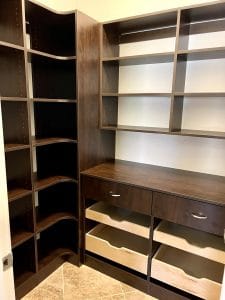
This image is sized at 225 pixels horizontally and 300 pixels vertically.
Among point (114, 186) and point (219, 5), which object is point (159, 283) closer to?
point (114, 186)

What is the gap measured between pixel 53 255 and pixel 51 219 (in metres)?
0.35

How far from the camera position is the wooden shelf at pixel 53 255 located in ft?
6.18

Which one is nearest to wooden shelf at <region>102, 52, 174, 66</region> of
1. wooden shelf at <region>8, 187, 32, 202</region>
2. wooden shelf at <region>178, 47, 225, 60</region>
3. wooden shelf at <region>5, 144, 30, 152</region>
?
wooden shelf at <region>178, 47, 225, 60</region>

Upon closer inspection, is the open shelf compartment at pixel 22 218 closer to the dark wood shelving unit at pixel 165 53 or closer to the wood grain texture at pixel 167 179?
the wood grain texture at pixel 167 179

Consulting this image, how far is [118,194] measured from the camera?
172 cm

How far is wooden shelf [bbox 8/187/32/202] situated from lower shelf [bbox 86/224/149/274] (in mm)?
702

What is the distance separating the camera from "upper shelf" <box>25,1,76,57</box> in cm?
168

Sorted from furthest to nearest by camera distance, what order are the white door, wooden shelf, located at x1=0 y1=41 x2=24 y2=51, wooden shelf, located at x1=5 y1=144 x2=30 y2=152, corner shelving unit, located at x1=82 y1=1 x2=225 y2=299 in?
corner shelving unit, located at x1=82 y1=1 x2=225 y2=299 < wooden shelf, located at x1=5 y1=144 x2=30 y2=152 < wooden shelf, located at x1=0 y1=41 x2=24 y2=51 < the white door

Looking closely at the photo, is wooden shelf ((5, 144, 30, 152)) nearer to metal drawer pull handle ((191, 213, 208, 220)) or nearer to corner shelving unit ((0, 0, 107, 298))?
corner shelving unit ((0, 0, 107, 298))

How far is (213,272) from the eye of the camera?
169 centimetres

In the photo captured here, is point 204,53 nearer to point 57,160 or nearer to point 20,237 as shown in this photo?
point 57,160

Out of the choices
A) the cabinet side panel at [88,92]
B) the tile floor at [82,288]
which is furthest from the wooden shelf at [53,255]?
the cabinet side panel at [88,92]

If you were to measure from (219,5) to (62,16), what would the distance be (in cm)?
109

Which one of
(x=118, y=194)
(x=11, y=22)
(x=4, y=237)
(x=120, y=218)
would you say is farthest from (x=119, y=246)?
(x=11, y=22)
